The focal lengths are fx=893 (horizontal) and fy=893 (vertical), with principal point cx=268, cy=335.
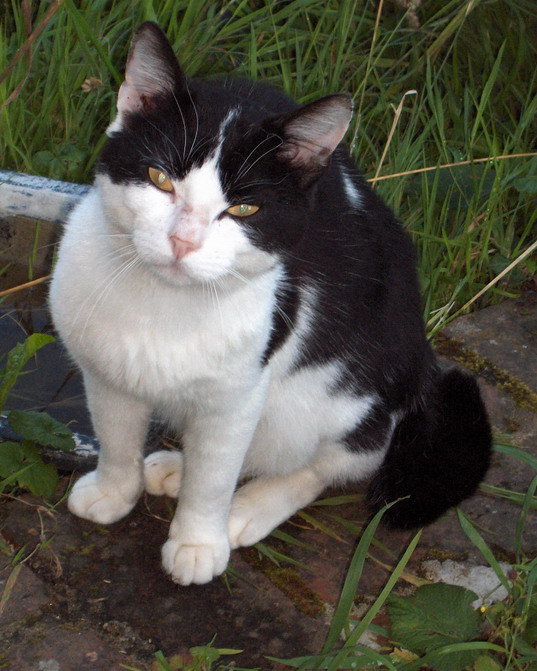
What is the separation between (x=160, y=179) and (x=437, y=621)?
1002 mm

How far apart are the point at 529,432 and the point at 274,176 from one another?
1163 mm

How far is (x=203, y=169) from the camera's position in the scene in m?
1.48

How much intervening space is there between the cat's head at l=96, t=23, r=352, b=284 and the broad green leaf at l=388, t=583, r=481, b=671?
0.74m

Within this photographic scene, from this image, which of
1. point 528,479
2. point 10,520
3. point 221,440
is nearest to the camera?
point 221,440

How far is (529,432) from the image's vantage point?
2.34 metres

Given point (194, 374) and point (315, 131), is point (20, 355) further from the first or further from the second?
point (315, 131)

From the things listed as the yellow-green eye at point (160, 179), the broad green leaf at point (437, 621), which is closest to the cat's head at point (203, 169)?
the yellow-green eye at point (160, 179)

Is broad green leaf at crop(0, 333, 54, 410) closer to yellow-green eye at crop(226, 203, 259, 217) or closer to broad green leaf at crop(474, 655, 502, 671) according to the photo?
yellow-green eye at crop(226, 203, 259, 217)

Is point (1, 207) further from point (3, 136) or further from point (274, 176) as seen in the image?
point (274, 176)

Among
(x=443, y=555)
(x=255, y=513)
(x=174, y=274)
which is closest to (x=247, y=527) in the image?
(x=255, y=513)

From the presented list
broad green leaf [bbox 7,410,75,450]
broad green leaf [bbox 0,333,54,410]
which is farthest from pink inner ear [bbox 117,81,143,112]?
broad green leaf [bbox 7,410,75,450]

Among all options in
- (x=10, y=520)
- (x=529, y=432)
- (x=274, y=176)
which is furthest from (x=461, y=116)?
(x=10, y=520)

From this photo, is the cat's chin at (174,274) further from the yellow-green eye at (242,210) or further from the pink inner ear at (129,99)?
the pink inner ear at (129,99)

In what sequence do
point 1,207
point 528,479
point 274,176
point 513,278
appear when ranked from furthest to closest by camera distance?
point 513,278 → point 1,207 → point 528,479 → point 274,176
